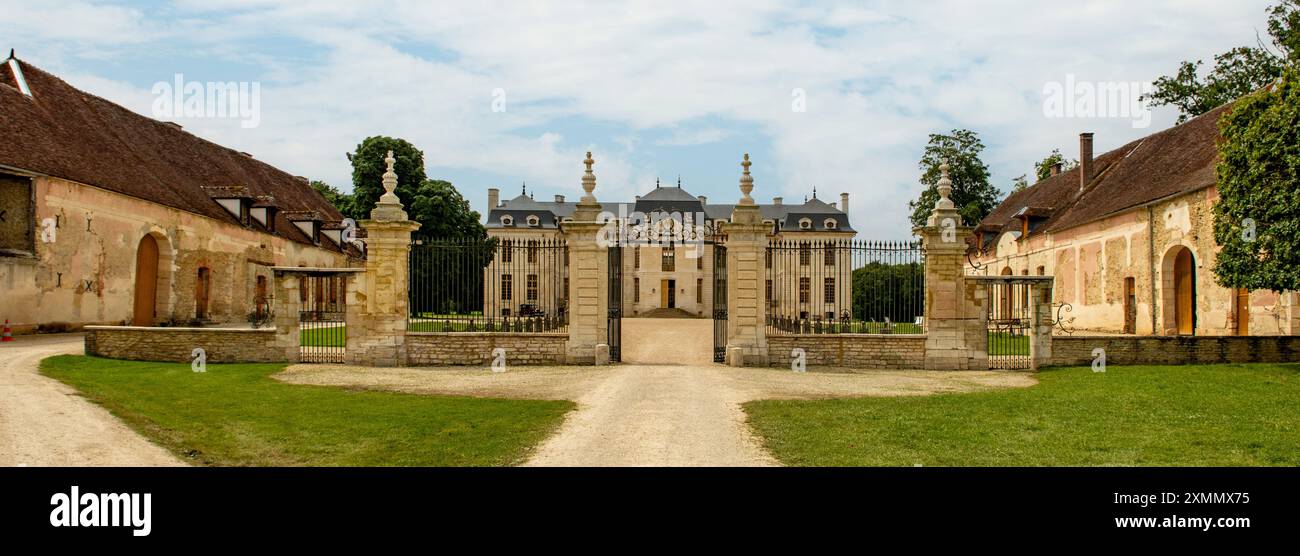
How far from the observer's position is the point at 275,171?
34.3m

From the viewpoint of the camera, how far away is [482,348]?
44.1 feet

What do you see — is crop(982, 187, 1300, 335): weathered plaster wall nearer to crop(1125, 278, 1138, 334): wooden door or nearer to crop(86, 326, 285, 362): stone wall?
crop(1125, 278, 1138, 334): wooden door

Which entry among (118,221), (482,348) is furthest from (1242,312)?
(118,221)

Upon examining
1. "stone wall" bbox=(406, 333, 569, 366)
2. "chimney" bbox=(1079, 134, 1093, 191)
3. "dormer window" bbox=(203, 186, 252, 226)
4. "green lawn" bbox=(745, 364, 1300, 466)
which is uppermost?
"chimney" bbox=(1079, 134, 1093, 191)

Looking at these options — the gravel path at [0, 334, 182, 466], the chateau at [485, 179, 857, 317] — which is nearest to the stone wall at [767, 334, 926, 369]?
the gravel path at [0, 334, 182, 466]

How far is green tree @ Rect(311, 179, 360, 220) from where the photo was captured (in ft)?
123

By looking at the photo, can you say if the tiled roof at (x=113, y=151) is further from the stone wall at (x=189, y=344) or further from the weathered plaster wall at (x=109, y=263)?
the stone wall at (x=189, y=344)

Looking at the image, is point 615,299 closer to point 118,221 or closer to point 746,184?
point 746,184

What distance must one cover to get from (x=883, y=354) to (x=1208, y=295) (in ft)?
32.0

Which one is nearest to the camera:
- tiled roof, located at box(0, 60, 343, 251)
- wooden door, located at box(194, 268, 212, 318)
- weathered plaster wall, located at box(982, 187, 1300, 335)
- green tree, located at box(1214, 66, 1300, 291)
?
green tree, located at box(1214, 66, 1300, 291)

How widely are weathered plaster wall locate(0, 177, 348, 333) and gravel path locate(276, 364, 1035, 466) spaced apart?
29.6 ft

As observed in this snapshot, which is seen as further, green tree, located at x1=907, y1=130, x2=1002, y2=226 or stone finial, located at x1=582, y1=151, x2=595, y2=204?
green tree, located at x1=907, y1=130, x2=1002, y2=226

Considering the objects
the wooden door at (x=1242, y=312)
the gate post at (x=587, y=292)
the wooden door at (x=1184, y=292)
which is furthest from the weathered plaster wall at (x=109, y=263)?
the wooden door at (x=1184, y=292)

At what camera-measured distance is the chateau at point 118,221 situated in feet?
55.7
